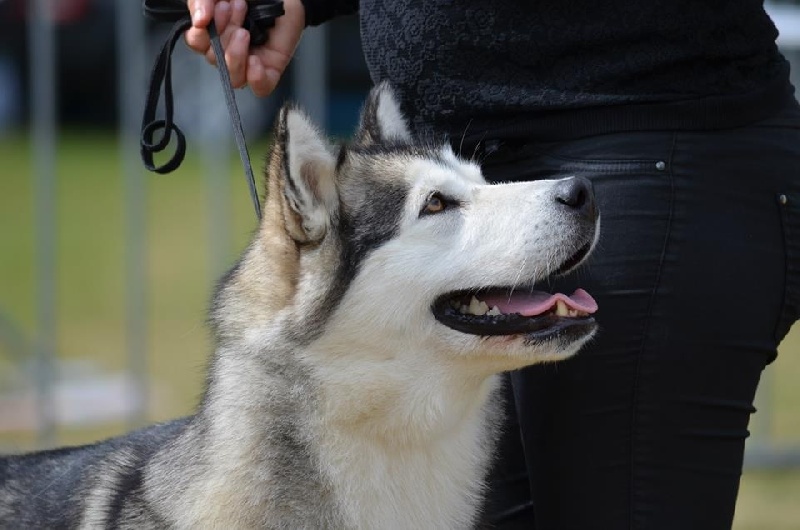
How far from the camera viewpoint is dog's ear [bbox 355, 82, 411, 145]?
3.03 metres

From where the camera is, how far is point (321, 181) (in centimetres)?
282

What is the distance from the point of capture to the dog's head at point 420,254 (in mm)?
2658

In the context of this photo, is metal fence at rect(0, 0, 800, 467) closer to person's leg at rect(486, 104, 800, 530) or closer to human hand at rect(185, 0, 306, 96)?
human hand at rect(185, 0, 306, 96)

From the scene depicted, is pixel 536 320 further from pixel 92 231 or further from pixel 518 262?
pixel 92 231

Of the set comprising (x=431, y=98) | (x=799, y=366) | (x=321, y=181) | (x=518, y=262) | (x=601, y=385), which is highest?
(x=431, y=98)

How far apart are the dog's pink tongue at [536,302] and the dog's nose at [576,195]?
0.19 m

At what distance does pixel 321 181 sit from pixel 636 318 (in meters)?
0.76

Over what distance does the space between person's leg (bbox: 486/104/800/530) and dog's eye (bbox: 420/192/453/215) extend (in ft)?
1.05

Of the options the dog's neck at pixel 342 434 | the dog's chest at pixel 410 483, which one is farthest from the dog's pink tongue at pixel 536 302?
the dog's chest at pixel 410 483

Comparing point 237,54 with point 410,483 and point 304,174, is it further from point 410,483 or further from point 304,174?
point 410,483

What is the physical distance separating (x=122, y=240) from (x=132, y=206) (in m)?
6.10

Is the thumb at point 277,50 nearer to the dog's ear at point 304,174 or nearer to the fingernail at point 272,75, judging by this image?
the fingernail at point 272,75

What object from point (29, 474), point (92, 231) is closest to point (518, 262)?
point (29, 474)

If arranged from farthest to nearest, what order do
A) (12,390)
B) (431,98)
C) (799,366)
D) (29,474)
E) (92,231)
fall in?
(92,231) < (799,366) < (12,390) < (29,474) < (431,98)
